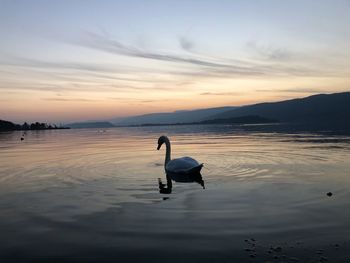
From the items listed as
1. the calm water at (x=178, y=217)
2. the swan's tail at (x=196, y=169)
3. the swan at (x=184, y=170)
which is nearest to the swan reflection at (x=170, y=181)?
the swan at (x=184, y=170)

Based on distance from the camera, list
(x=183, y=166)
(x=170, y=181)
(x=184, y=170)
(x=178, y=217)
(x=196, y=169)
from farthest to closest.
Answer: (x=183, y=166)
(x=184, y=170)
(x=196, y=169)
(x=170, y=181)
(x=178, y=217)

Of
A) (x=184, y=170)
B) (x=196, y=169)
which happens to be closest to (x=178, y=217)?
(x=196, y=169)

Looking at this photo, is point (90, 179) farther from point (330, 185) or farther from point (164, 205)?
point (330, 185)

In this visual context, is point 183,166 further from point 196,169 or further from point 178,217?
point 178,217

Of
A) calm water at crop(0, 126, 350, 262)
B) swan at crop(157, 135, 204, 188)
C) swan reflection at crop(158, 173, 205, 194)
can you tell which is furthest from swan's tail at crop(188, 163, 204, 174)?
calm water at crop(0, 126, 350, 262)

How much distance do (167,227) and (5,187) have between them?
10393mm

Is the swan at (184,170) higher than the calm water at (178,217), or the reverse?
the swan at (184,170)

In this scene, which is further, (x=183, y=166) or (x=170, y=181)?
(x=183, y=166)

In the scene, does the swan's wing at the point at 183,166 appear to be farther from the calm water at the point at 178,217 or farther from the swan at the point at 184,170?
the calm water at the point at 178,217

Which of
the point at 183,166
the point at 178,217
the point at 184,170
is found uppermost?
the point at 183,166

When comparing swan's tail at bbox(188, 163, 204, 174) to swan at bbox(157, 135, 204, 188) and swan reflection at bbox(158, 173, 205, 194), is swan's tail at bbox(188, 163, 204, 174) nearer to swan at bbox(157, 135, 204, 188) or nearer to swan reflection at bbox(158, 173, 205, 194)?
swan at bbox(157, 135, 204, 188)

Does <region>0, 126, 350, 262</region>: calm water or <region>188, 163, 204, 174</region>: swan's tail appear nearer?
<region>0, 126, 350, 262</region>: calm water

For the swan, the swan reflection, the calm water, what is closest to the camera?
the calm water

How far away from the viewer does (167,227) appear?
10.5 metres
